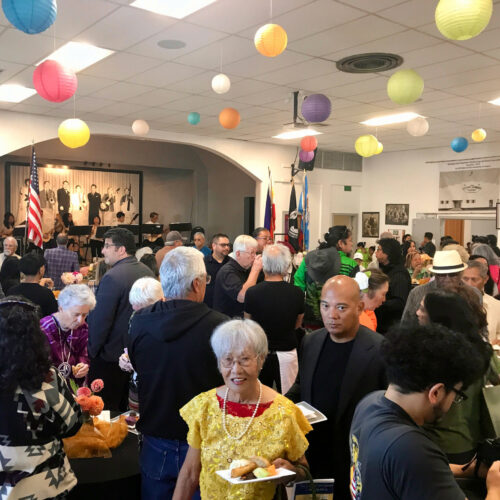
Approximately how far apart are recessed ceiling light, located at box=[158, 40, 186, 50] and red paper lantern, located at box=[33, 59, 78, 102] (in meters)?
1.19

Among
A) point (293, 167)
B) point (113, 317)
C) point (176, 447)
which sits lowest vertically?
point (176, 447)

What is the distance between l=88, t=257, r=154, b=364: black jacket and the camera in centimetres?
380

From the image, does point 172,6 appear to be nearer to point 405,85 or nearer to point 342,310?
point 405,85

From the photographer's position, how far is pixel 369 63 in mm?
6125

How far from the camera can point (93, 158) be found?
15594 millimetres

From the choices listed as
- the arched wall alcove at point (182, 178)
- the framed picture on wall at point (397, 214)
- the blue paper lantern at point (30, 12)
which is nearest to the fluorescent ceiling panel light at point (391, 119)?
the framed picture on wall at point (397, 214)

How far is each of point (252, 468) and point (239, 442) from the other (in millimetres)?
138

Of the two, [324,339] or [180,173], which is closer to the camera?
[324,339]

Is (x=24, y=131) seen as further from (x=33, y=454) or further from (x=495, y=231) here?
(x=495, y=231)

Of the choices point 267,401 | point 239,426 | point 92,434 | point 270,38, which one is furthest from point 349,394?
point 270,38

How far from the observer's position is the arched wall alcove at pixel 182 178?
52.0 feet

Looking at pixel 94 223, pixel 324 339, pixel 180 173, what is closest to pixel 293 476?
pixel 324 339

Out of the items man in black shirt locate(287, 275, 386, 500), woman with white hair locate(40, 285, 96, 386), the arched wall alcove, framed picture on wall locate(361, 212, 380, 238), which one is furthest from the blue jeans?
the arched wall alcove

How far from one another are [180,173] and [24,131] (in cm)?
804
